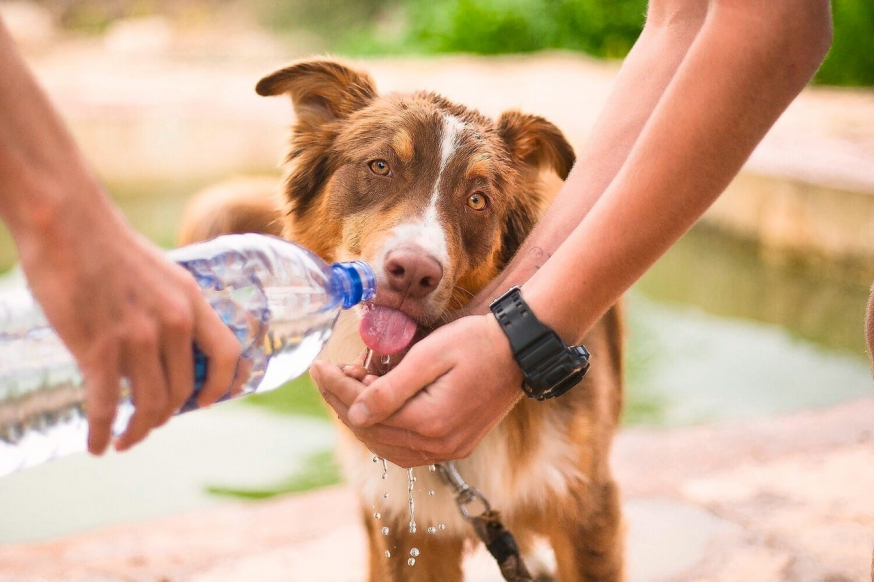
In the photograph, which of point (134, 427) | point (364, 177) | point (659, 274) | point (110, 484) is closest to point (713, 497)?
point (364, 177)

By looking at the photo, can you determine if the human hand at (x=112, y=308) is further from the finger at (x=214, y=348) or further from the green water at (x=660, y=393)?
the green water at (x=660, y=393)

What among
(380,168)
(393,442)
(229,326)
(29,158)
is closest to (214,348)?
(29,158)

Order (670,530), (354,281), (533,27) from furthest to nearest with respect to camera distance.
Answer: (533,27) → (670,530) → (354,281)

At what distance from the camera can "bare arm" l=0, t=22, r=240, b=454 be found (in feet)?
3.32

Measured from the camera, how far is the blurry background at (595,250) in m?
4.82

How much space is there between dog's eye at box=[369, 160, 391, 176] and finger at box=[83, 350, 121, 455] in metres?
1.54

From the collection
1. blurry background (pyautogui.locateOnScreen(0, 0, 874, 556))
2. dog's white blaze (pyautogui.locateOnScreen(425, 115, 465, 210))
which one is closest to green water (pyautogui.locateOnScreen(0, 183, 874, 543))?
blurry background (pyautogui.locateOnScreen(0, 0, 874, 556))

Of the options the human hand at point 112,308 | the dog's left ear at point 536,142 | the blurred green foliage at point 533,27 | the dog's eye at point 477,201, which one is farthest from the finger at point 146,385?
the blurred green foliage at point 533,27

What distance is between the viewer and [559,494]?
8.30 feet

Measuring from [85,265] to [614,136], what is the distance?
146 cm

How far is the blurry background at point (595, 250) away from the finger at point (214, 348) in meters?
1.61

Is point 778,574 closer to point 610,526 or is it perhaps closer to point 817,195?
point 610,526

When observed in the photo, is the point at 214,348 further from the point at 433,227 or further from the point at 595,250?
the point at 433,227

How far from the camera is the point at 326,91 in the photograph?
9.25 feet
